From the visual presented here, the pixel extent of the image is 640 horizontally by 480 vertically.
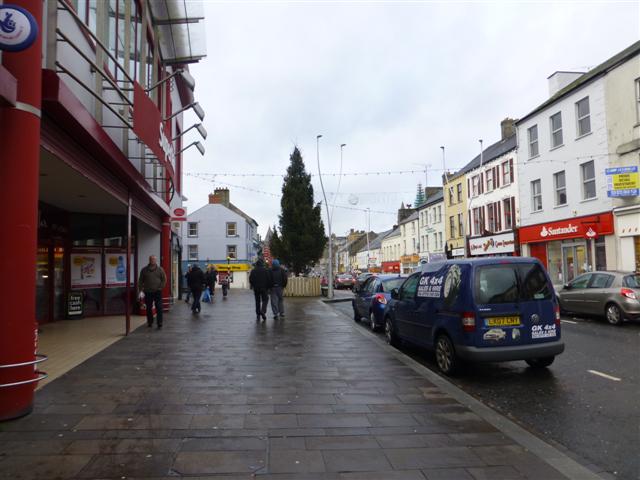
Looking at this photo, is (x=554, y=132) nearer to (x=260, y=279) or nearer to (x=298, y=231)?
(x=260, y=279)

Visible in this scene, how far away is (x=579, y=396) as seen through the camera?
19.4 feet

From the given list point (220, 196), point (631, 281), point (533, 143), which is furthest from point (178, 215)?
point (220, 196)

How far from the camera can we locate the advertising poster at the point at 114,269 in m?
14.1

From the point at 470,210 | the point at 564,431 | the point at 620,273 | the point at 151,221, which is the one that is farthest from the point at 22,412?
the point at 470,210

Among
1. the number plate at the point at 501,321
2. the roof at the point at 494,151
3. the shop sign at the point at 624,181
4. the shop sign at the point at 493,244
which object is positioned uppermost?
the roof at the point at 494,151

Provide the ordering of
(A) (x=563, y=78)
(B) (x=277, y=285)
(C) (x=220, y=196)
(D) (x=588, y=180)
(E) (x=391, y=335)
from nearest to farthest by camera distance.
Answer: (E) (x=391, y=335) → (B) (x=277, y=285) → (D) (x=588, y=180) → (A) (x=563, y=78) → (C) (x=220, y=196)

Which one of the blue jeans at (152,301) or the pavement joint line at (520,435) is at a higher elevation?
the blue jeans at (152,301)

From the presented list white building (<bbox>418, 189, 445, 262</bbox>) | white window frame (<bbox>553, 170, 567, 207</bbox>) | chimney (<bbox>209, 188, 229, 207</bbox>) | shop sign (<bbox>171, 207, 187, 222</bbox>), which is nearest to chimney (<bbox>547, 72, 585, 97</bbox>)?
white window frame (<bbox>553, 170, 567, 207</bbox>)

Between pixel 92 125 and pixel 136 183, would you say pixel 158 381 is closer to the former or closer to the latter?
pixel 92 125

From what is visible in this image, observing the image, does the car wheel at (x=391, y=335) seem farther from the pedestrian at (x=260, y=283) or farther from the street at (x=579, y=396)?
the pedestrian at (x=260, y=283)

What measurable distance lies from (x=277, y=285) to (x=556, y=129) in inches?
717

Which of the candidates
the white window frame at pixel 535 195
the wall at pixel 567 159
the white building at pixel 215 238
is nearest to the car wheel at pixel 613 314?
the wall at pixel 567 159

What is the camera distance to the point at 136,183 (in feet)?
33.7

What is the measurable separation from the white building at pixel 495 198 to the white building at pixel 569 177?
2297mm
